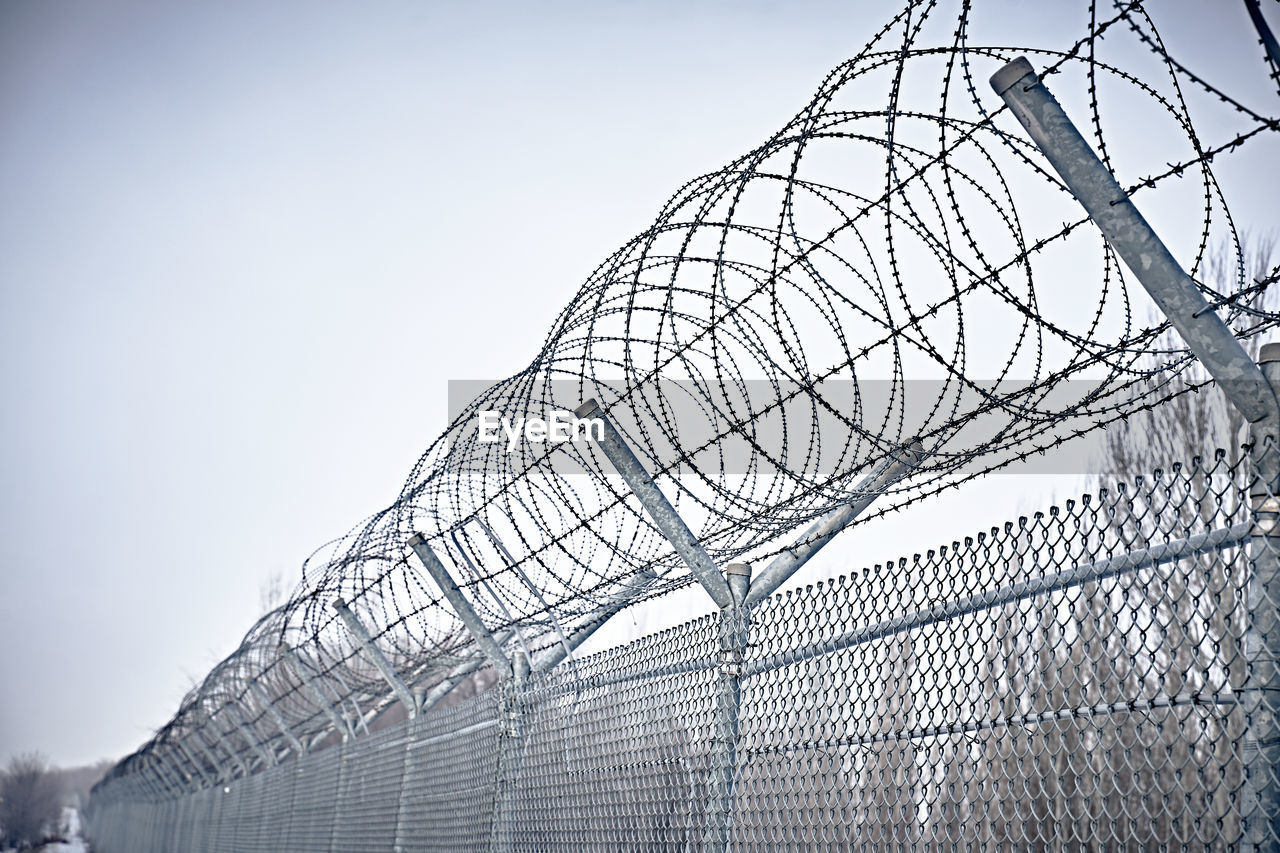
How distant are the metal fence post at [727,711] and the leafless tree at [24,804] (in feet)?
171

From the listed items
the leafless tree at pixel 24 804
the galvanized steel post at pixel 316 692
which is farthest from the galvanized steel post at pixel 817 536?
the leafless tree at pixel 24 804

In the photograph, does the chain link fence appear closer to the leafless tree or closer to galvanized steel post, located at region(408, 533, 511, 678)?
galvanized steel post, located at region(408, 533, 511, 678)

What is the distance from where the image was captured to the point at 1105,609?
2258 millimetres

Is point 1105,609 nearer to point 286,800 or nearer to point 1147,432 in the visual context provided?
point 286,800

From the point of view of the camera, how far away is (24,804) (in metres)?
49.8

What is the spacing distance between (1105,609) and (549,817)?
9.16 feet

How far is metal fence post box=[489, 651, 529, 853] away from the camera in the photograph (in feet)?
15.7

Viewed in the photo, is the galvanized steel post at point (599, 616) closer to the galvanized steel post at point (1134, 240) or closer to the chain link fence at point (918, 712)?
the chain link fence at point (918, 712)

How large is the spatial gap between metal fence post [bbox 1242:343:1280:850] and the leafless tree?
53651 mm

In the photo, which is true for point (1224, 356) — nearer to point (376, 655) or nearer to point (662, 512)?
point (662, 512)

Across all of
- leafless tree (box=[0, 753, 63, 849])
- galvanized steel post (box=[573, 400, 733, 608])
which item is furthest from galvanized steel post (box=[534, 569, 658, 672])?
leafless tree (box=[0, 753, 63, 849])

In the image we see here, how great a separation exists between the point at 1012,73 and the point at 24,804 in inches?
2260

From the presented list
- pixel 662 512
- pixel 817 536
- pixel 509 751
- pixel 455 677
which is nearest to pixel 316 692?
pixel 455 677

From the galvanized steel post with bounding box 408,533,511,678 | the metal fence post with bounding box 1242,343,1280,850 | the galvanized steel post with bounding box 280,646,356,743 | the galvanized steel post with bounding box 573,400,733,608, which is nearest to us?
the metal fence post with bounding box 1242,343,1280,850
